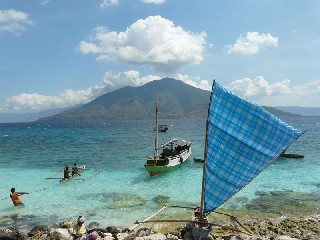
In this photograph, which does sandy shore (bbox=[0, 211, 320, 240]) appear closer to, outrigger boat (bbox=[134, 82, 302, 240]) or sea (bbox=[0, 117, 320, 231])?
sea (bbox=[0, 117, 320, 231])

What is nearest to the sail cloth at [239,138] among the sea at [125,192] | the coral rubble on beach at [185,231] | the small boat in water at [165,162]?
the coral rubble on beach at [185,231]

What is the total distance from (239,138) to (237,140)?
129 mm

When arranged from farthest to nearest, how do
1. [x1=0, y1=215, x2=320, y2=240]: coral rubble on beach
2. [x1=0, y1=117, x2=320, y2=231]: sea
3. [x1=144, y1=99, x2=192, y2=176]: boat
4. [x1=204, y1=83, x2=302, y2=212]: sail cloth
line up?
[x1=144, y1=99, x2=192, y2=176]: boat
[x1=0, y1=117, x2=320, y2=231]: sea
[x1=0, y1=215, x2=320, y2=240]: coral rubble on beach
[x1=204, y1=83, x2=302, y2=212]: sail cloth

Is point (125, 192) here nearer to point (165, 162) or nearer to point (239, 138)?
point (165, 162)

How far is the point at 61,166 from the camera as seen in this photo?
51.5 m

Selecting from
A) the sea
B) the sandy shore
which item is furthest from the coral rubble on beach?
the sea

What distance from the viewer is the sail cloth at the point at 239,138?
14.2 meters

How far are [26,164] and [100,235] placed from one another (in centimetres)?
3950

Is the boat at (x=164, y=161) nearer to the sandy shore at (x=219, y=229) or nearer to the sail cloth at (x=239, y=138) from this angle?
the sandy shore at (x=219, y=229)

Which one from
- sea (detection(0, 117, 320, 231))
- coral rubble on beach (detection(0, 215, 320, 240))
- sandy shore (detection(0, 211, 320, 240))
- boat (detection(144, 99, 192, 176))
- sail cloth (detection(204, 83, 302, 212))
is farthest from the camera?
boat (detection(144, 99, 192, 176))

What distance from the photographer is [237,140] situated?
14.5 m

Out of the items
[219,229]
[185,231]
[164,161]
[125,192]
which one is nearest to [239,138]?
[185,231]

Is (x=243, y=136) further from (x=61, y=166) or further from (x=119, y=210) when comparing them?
(x=61, y=166)

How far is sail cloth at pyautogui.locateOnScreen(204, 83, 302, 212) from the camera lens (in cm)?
1416
